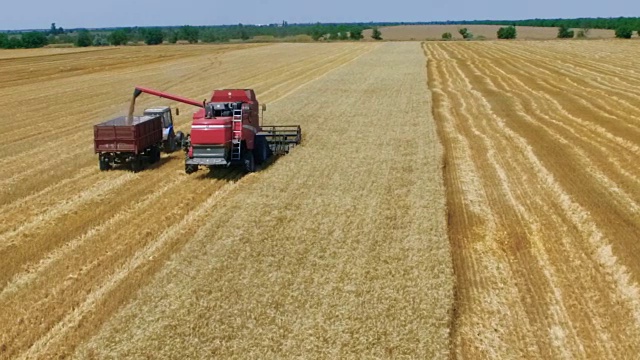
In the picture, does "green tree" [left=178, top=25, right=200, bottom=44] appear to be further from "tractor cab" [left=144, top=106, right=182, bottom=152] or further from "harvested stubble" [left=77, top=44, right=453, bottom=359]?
"harvested stubble" [left=77, top=44, right=453, bottom=359]

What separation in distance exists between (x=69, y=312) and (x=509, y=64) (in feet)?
180

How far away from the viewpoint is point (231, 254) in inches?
435

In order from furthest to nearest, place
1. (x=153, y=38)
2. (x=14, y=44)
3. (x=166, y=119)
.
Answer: (x=153, y=38) < (x=14, y=44) < (x=166, y=119)

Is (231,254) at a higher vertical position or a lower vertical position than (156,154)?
lower

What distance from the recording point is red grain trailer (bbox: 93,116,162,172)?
16984 millimetres

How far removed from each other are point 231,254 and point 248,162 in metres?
6.35

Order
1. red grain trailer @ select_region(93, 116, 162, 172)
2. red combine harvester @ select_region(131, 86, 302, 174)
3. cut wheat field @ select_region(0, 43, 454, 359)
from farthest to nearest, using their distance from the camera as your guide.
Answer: red grain trailer @ select_region(93, 116, 162, 172), red combine harvester @ select_region(131, 86, 302, 174), cut wheat field @ select_region(0, 43, 454, 359)

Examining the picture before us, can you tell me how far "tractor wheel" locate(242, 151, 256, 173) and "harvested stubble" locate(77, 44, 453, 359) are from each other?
2.31 feet

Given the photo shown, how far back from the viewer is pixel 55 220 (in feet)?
44.1

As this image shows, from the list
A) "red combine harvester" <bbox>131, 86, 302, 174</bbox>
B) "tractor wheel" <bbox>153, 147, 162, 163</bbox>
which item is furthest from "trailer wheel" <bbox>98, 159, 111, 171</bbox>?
"red combine harvester" <bbox>131, 86, 302, 174</bbox>

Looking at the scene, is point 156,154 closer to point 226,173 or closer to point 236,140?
point 226,173

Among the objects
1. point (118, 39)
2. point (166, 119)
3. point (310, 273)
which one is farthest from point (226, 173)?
point (118, 39)

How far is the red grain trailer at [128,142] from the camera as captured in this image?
16984 millimetres

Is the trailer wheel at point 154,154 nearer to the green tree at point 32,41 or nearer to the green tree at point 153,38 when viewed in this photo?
the green tree at point 32,41
